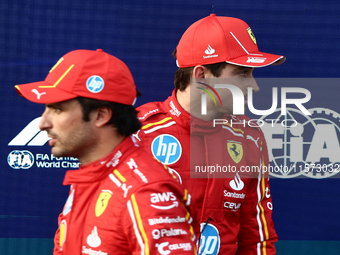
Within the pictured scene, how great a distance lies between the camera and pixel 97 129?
105 centimetres

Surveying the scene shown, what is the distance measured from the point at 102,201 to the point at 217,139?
0.59 meters

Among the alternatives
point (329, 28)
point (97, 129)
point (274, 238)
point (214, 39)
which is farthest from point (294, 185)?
point (97, 129)

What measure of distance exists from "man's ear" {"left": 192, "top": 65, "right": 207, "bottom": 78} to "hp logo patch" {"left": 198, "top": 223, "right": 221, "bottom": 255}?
19.5 inches

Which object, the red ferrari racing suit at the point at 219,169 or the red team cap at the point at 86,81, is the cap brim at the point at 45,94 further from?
the red ferrari racing suit at the point at 219,169

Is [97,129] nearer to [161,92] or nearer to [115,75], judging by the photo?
[115,75]

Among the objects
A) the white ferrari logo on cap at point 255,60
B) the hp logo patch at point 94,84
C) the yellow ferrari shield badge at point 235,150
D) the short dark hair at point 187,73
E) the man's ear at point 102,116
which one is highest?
the white ferrari logo on cap at point 255,60

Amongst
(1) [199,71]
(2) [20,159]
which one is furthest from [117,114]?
(2) [20,159]

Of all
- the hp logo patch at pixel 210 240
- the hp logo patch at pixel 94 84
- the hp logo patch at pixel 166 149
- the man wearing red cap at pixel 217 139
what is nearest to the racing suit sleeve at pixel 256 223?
the man wearing red cap at pixel 217 139

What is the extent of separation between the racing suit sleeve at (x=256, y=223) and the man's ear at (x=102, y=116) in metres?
0.61

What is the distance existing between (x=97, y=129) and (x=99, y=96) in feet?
0.32

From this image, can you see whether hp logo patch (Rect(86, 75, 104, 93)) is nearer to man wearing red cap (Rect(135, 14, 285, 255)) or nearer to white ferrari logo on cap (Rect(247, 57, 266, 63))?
man wearing red cap (Rect(135, 14, 285, 255))

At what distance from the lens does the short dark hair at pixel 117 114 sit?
1.02 meters

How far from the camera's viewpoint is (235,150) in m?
1.43

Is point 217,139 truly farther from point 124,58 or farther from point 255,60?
point 124,58
